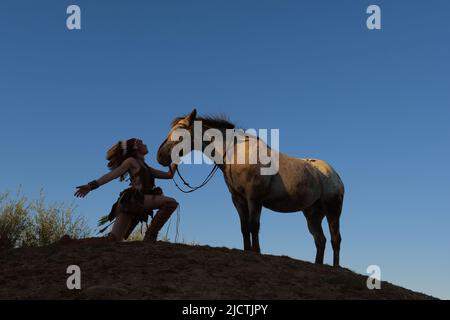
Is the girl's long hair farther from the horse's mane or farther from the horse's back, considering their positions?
the horse's back

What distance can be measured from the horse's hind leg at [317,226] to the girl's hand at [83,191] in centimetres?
462

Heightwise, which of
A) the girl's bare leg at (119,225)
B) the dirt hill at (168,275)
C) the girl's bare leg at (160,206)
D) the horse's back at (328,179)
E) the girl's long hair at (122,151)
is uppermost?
the girl's long hair at (122,151)

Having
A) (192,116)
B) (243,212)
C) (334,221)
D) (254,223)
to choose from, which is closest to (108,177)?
(192,116)

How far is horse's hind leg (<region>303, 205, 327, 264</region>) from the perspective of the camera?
11.4m

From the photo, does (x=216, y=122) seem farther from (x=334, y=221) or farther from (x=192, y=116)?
(x=334, y=221)

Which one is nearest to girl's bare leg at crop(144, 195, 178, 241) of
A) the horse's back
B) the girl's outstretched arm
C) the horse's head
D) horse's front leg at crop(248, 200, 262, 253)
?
the girl's outstretched arm

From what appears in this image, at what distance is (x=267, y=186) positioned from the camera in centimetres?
988

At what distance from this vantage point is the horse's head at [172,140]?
10.2 meters

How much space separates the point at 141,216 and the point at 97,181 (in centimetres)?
111

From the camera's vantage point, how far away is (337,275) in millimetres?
8758

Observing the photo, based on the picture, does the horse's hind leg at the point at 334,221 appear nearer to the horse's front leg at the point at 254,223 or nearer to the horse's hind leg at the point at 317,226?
the horse's hind leg at the point at 317,226

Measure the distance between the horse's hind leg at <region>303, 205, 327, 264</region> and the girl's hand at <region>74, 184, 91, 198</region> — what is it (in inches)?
182

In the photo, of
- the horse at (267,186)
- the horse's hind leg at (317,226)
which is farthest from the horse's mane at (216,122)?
the horse's hind leg at (317,226)
